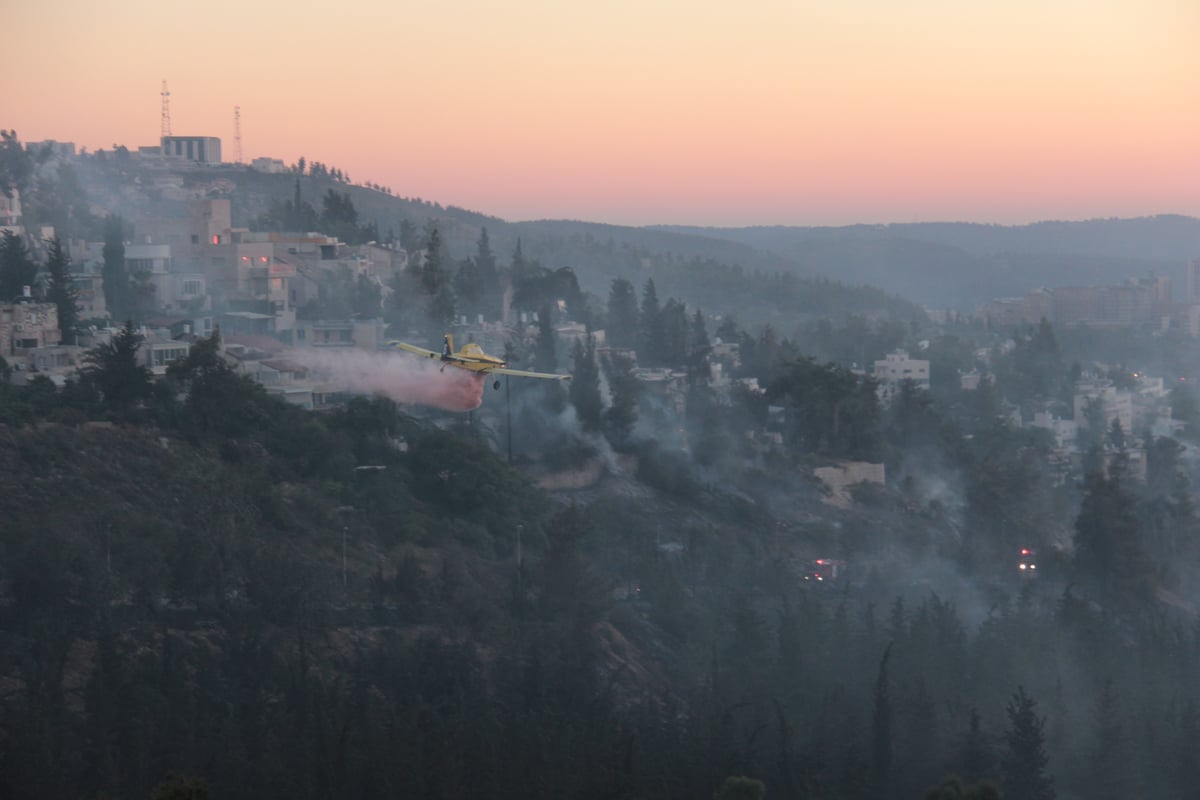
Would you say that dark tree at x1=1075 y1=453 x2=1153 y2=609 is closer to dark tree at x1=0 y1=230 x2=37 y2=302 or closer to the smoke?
the smoke

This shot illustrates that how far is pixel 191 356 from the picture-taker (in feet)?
194

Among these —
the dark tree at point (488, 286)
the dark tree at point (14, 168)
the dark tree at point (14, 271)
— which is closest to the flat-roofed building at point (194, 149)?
the dark tree at point (14, 168)

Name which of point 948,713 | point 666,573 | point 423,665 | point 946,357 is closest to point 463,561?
point 666,573

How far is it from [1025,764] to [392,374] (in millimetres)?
30894

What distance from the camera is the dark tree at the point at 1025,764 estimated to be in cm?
4162

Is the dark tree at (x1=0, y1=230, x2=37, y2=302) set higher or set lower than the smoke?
higher

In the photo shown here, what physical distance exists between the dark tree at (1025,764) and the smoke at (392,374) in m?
22.1

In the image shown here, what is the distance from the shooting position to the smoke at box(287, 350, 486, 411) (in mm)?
62156

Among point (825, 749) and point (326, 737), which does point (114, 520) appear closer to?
point (326, 737)

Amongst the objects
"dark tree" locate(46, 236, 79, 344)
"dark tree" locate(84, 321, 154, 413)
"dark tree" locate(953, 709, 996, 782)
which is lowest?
"dark tree" locate(953, 709, 996, 782)

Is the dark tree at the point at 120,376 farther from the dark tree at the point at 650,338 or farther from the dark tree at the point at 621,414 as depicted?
the dark tree at the point at 650,338

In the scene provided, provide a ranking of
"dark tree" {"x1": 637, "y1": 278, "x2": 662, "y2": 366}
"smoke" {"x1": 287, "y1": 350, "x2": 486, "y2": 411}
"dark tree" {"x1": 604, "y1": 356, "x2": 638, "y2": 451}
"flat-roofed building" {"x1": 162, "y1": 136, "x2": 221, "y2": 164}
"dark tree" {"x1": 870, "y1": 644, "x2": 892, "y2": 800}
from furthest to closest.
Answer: "flat-roofed building" {"x1": 162, "y1": 136, "x2": 221, "y2": 164}
"dark tree" {"x1": 637, "y1": 278, "x2": 662, "y2": 366}
"dark tree" {"x1": 604, "y1": 356, "x2": 638, "y2": 451}
"smoke" {"x1": 287, "y1": 350, "x2": 486, "y2": 411}
"dark tree" {"x1": 870, "y1": 644, "x2": 892, "y2": 800}

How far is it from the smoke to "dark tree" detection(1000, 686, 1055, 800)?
72.4 ft

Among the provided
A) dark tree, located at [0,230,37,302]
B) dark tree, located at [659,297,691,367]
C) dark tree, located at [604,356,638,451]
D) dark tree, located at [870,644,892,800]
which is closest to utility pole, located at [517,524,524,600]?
dark tree, located at [870,644,892,800]
